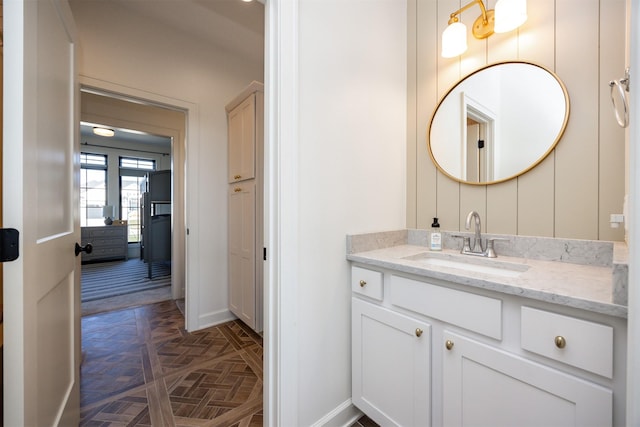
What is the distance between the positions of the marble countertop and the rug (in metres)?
3.79

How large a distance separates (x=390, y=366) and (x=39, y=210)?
147 cm

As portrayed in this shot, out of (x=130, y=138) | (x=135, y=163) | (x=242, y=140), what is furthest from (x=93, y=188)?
(x=242, y=140)

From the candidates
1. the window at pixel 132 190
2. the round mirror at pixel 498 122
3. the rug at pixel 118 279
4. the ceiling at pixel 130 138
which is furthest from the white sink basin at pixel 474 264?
the window at pixel 132 190

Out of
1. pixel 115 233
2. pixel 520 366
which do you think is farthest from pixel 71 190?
pixel 115 233

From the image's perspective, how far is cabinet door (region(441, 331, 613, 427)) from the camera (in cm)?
76

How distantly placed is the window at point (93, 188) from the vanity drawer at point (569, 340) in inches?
306

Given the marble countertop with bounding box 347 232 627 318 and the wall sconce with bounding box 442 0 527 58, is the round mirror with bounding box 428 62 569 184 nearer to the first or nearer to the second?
the wall sconce with bounding box 442 0 527 58

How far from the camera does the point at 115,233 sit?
233 inches

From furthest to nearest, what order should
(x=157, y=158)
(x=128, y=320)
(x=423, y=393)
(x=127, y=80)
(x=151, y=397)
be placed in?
(x=157, y=158) < (x=128, y=320) < (x=127, y=80) < (x=151, y=397) < (x=423, y=393)

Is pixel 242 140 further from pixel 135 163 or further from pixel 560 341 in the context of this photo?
pixel 135 163

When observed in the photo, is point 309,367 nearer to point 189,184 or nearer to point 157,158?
point 189,184

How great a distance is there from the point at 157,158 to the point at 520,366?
7857 mm

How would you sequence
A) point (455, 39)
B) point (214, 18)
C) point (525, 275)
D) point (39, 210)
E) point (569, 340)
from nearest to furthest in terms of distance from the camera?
1. point (569, 340)
2. point (39, 210)
3. point (525, 275)
4. point (455, 39)
5. point (214, 18)

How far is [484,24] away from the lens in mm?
1424
